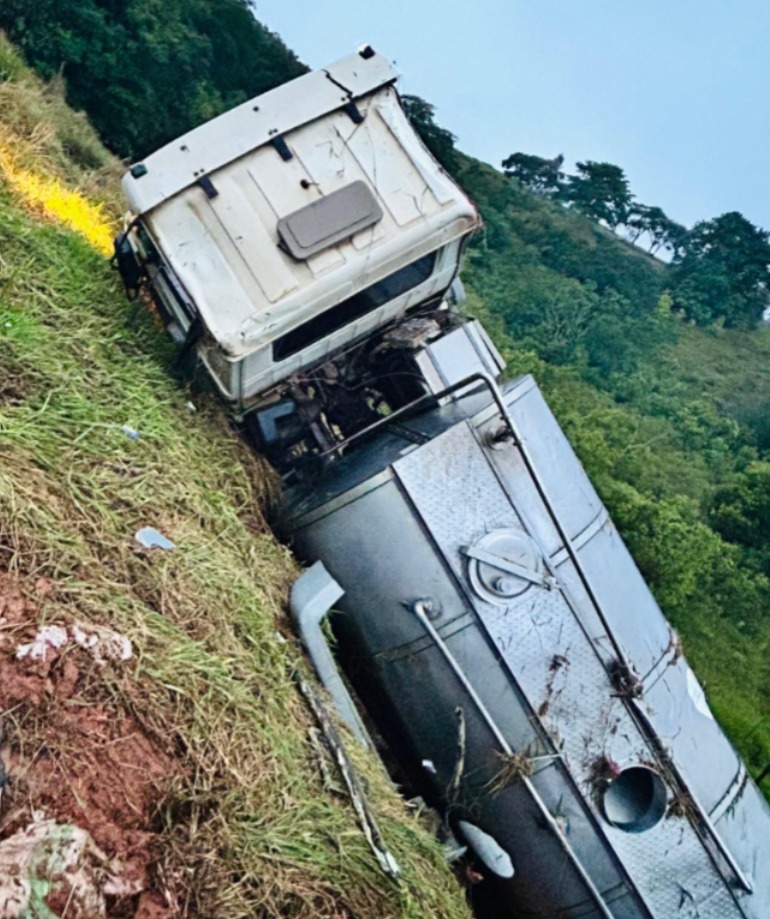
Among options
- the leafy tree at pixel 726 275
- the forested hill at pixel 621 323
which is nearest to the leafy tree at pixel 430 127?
the forested hill at pixel 621 323

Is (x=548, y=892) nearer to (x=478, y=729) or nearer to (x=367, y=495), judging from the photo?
(x=478, y=729)

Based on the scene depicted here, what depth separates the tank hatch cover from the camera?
14.1 ft

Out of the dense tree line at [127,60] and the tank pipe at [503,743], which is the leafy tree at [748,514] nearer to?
the tank pipe at [503,743]

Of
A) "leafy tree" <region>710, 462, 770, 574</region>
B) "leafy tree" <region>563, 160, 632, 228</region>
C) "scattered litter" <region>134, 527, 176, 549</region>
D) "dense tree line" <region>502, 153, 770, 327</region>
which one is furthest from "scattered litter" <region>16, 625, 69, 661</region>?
"leafy tree" <region>563, 160, 632, 228</region>

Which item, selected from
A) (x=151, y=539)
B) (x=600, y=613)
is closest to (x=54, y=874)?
(x=151, y=539)

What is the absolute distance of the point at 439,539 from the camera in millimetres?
4336

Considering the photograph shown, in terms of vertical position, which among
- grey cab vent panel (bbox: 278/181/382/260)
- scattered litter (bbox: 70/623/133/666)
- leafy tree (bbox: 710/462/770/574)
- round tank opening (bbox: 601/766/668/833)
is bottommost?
leafy tree (bbox: 710/462/770/574)

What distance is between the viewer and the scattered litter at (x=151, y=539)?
3863 mm

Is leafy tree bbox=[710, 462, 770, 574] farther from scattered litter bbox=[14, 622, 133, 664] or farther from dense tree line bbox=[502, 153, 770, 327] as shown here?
dense tree line bbox=[502, 153, 770, 327]

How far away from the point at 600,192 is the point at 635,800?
30194mm

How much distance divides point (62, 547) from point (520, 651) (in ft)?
6.91

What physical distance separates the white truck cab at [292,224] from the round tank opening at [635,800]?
98.3 inches

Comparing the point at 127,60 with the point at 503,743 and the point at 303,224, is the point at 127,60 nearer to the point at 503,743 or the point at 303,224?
the point at 303,224

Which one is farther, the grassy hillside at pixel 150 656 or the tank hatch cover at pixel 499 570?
the tank hatch cover at pixel 499 570
